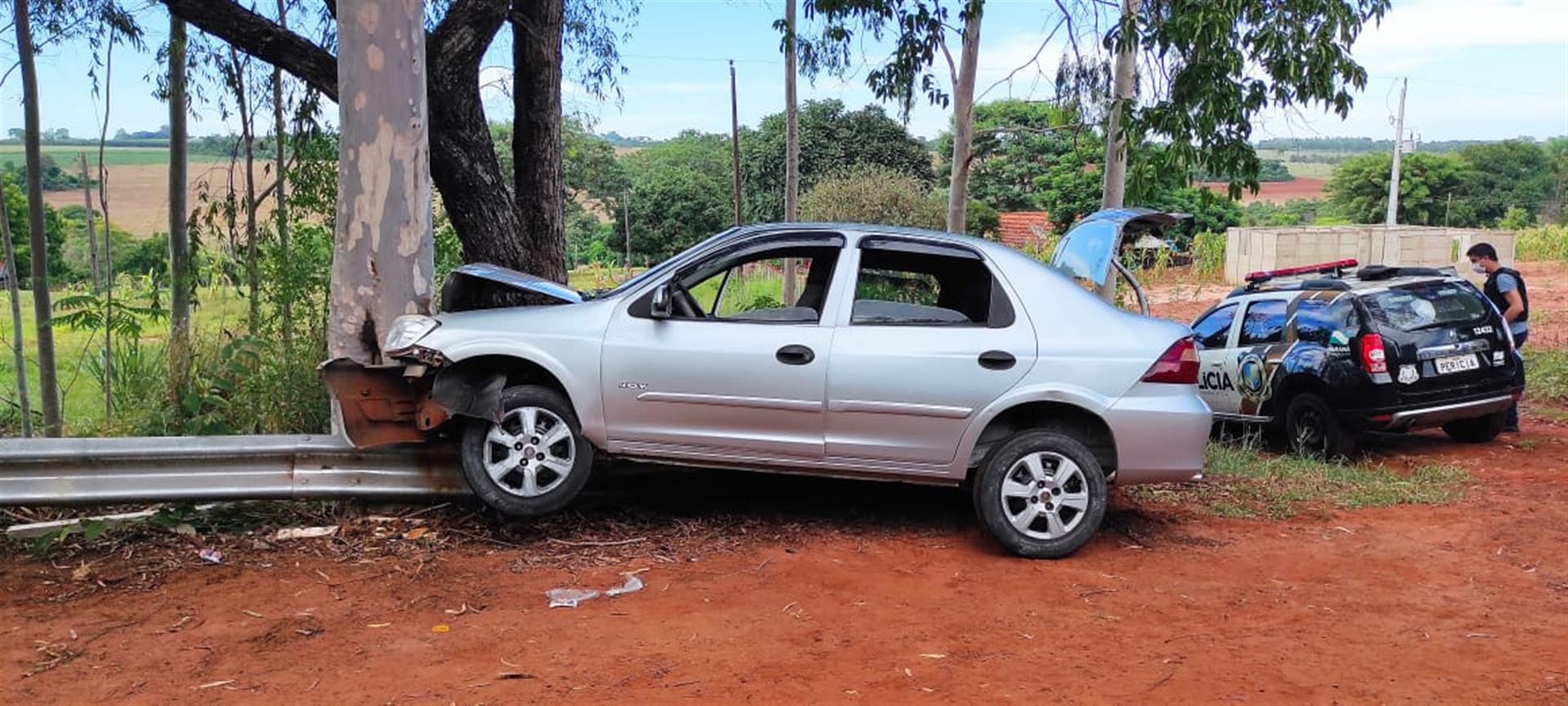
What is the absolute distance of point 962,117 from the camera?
13609 millimetres

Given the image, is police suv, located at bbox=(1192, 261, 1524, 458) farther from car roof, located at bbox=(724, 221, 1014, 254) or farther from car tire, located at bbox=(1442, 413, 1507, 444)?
car roof, located at bbox=(724, 221, 1014, 254)

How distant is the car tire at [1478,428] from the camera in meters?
10.5

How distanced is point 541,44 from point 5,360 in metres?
11.4

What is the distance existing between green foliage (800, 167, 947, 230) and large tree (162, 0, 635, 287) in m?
19.7

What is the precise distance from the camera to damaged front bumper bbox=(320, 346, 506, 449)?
19.9ft

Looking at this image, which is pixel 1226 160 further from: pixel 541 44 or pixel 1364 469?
pixel 541 44

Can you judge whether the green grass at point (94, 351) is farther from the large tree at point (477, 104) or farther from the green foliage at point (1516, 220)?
the green foliage at point (1516, 220)

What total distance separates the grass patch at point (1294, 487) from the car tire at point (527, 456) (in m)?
3.78

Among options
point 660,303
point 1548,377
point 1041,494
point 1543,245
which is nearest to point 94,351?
point 660,303

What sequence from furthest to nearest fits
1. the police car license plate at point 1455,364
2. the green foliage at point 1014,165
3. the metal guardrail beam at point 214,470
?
1. the green foliage at point 1014,165
2. the police car license plate at point 1455,364
3. the metal guardrail beam at point 214,470

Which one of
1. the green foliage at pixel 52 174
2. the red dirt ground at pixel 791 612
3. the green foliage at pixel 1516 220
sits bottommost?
the red dirt ground at pixel 791 612

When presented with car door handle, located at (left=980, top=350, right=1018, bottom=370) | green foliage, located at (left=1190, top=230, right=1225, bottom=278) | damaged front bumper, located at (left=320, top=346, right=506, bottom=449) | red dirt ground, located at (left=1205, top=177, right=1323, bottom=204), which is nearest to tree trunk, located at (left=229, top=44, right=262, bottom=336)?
damaged front bumper, located at (left=320, top=346, right=506, bottom=449)

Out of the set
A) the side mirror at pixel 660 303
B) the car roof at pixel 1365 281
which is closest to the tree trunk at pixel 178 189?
the side mirror at pixel 660 303

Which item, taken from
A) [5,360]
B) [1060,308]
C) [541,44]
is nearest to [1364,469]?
[1060,308]
